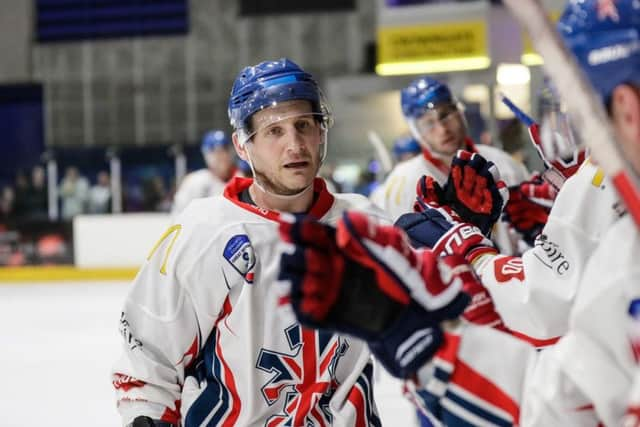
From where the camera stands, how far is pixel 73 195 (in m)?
11.1

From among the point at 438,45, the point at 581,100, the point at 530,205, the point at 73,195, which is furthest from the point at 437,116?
the point at 73,195

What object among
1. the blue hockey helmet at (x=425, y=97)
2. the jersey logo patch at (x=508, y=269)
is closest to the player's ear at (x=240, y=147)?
the jersey logo patch at (x=508, y=269)

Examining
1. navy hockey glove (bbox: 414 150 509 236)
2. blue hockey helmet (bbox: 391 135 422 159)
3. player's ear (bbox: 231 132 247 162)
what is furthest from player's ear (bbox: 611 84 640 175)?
blue hockey helmet (bbox: 391 135 422 159)

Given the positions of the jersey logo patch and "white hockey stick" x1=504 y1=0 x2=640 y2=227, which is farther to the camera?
the jersey logo patch

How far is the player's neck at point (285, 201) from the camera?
195 centimetres

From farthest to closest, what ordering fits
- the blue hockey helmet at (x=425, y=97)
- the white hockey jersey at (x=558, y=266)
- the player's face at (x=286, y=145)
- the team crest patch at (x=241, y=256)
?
the blue hockey helmet at (x=425, y=97)
the player's face at (x=286, y=145)
the team crest patch at (x=241, y=256)
the white hockey jersey at (x=558, y=266)

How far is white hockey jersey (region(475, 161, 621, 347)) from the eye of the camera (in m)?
1.41

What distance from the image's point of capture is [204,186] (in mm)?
6914

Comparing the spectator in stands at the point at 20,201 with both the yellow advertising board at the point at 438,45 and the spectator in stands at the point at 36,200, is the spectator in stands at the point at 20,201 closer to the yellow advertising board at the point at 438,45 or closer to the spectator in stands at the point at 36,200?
the spectator in stands at the point at 36,200

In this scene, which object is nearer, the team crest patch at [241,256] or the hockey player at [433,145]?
the team crest patch at [241,256]

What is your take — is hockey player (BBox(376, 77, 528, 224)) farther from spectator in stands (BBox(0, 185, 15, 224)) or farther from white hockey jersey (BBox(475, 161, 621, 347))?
spectator in stands (BBox(0, 185, 15, 224))

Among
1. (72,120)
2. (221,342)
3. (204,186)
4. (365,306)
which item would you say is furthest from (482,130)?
(72,120)

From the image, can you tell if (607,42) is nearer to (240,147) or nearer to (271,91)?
(271,91)

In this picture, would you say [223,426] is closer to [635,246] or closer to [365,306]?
[365,306]
